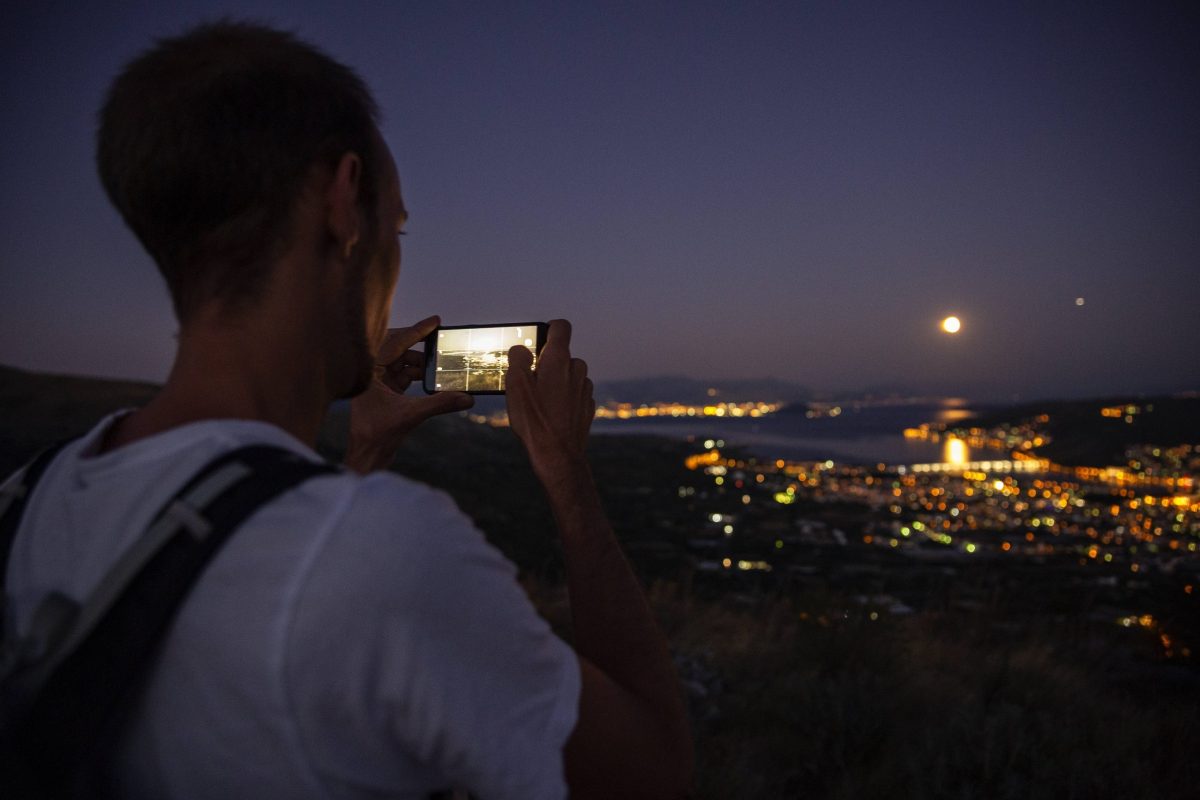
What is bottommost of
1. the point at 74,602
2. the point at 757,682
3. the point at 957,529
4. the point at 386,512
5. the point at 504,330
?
the point at 957,529

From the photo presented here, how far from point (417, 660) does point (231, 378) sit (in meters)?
0.54

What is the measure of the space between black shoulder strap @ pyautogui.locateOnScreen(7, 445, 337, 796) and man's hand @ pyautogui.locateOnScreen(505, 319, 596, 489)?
0.71 metres

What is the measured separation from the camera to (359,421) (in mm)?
1816

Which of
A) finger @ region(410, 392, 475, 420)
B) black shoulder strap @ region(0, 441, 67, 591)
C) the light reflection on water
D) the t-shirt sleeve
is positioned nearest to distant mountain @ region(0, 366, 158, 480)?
finger @ region(410, 392, 475, 420)

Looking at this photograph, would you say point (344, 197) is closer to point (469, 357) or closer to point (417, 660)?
point (417, 660)

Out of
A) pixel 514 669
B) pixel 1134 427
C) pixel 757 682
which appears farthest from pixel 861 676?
pixel 1134 427

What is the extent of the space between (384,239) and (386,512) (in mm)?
601

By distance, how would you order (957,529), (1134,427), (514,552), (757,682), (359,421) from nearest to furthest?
(359,421), (757,682), (514,552), (957,529), (1134,427)

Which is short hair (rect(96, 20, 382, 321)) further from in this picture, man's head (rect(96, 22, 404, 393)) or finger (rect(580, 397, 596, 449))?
finger (rect(580, 397, 596, 449))

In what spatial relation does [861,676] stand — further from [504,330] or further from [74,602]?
[74,602]

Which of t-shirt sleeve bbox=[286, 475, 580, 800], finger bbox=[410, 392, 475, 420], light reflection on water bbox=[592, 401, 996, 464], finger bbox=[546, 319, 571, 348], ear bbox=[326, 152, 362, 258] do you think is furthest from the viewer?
light reflection on water bbox=[592, 401, 996, 464]

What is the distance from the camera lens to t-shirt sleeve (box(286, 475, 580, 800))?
71cm

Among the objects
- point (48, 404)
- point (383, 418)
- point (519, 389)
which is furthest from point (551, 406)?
point (48, 404)

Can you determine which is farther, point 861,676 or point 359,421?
point 861,676
